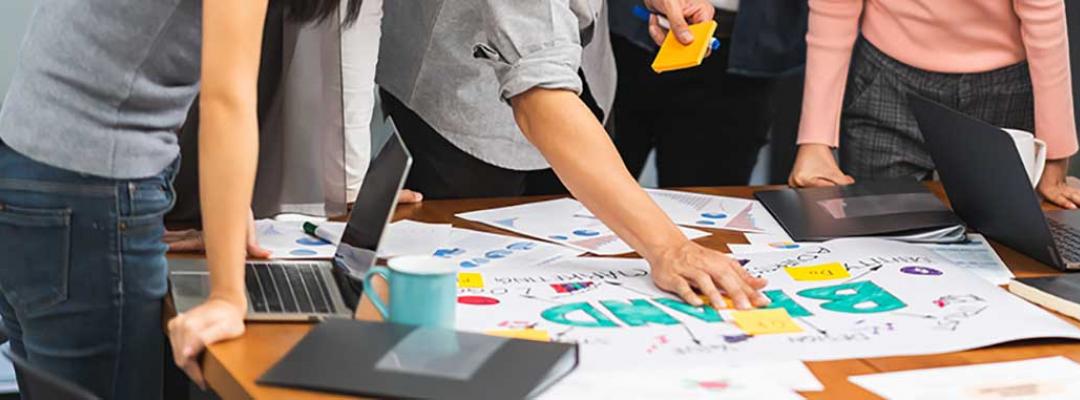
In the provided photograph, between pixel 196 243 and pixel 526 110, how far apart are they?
1.47 feet

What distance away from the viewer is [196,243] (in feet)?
5.55

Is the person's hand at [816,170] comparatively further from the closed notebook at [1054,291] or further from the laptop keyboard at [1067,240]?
the closed notebook at [1054,291]

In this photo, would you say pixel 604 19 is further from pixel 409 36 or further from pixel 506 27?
pixel 506 27

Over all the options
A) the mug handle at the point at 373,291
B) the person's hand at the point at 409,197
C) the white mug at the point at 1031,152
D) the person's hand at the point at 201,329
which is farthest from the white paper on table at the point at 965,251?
the person's hand at the point at 201,329

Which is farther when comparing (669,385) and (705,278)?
(705,278)

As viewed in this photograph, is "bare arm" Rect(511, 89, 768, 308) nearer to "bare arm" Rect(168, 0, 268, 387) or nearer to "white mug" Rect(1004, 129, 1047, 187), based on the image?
"bare arm" Rect(168, 0, 268, 387)

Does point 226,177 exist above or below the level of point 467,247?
above

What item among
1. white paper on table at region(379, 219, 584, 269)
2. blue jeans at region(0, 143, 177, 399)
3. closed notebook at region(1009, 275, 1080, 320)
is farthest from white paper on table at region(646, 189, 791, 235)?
blue jeans at region(0, 143, 177, 399)

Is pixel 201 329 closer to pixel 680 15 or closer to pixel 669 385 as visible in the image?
pixel 669 385

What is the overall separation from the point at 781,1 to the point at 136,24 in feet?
5.24

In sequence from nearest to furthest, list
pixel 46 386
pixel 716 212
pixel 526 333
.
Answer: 1. pixel 46 386
2. pixel 526 333
3. pixel 716 212

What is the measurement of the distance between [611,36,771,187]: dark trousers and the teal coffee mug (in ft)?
4.39

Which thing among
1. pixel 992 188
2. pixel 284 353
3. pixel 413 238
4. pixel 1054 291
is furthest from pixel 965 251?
pixel 284 353

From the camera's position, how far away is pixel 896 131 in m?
2.29
